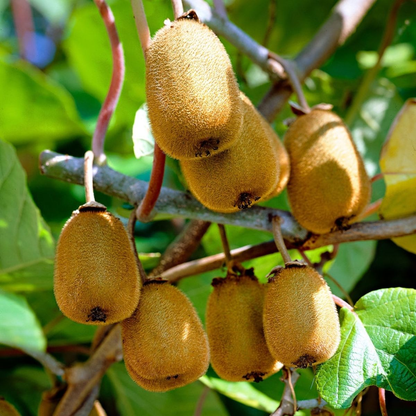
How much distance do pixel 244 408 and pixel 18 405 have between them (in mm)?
486

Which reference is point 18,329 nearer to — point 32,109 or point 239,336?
point 239,336

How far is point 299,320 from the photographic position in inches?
23.5

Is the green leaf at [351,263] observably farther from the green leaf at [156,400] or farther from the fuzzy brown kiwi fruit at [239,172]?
the fuzzy brown kiwi fruit at [239,172]

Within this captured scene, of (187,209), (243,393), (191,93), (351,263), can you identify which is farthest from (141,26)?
(351,263)

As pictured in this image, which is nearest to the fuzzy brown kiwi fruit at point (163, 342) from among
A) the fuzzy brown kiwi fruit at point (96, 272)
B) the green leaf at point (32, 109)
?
the fuzzy brown kiwi fruit at point (96, 272)

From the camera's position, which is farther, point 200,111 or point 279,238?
point 279,238

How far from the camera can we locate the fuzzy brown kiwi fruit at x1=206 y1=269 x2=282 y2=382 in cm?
65

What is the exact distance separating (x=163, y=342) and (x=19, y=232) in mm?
413

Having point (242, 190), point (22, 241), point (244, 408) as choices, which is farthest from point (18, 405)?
point (242, 190)

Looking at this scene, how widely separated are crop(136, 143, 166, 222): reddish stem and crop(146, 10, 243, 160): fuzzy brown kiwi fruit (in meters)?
0.09

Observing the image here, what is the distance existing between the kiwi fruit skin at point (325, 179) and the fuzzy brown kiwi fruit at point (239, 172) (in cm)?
10

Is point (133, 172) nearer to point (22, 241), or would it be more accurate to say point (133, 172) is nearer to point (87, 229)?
point (22, 241)

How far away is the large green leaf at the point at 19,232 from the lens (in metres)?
0.88

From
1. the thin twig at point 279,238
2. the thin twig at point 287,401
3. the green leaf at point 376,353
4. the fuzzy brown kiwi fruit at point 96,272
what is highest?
the fuzzy brown kiwi fruit at point 96,272
